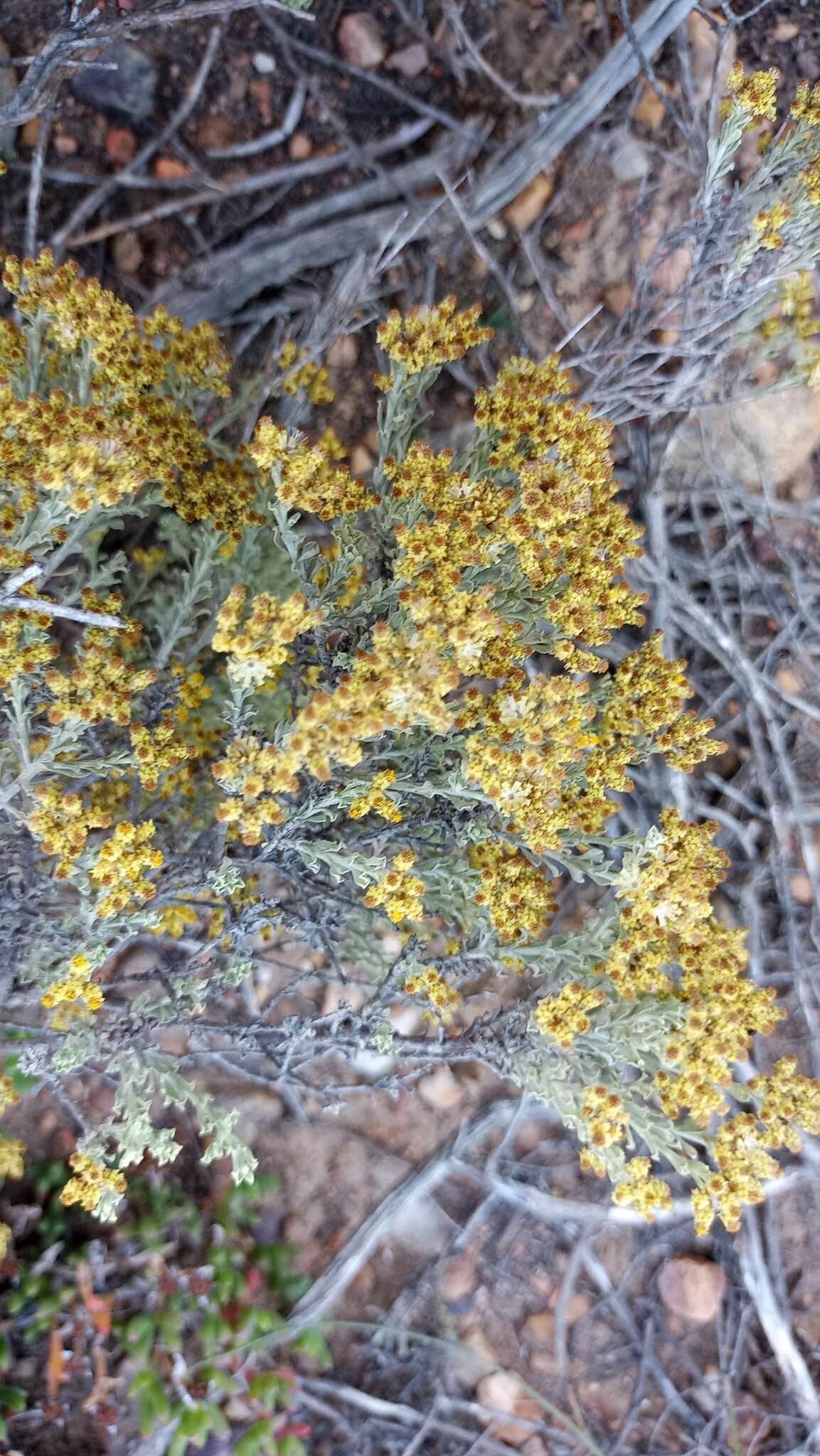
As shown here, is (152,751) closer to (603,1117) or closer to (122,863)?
(122,863)

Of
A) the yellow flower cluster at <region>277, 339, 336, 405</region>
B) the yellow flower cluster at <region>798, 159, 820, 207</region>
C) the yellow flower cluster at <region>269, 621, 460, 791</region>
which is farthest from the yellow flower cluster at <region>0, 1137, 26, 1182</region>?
the yellow flower cluster at <region>798, 159, 820, 207</region>

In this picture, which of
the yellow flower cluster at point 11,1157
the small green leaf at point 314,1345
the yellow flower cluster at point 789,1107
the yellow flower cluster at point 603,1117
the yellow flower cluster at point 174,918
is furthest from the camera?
the small green leaf at point 314,1345

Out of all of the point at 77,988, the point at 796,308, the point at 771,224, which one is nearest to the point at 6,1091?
the point at 77,988

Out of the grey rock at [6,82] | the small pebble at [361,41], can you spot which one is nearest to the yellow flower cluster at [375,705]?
the grey rock at [6,82]

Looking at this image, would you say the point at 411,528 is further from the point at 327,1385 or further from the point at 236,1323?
the point at 327,1385

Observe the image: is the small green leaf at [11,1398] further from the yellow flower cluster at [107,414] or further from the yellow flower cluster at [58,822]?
the yellow flower cluster at [107,414]

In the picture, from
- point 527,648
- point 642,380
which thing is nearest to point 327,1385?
point 527,648

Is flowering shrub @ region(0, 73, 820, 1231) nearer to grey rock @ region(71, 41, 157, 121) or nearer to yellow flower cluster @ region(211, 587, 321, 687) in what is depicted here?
yellow flower cluster @ region(211, 587, 321, 687)
